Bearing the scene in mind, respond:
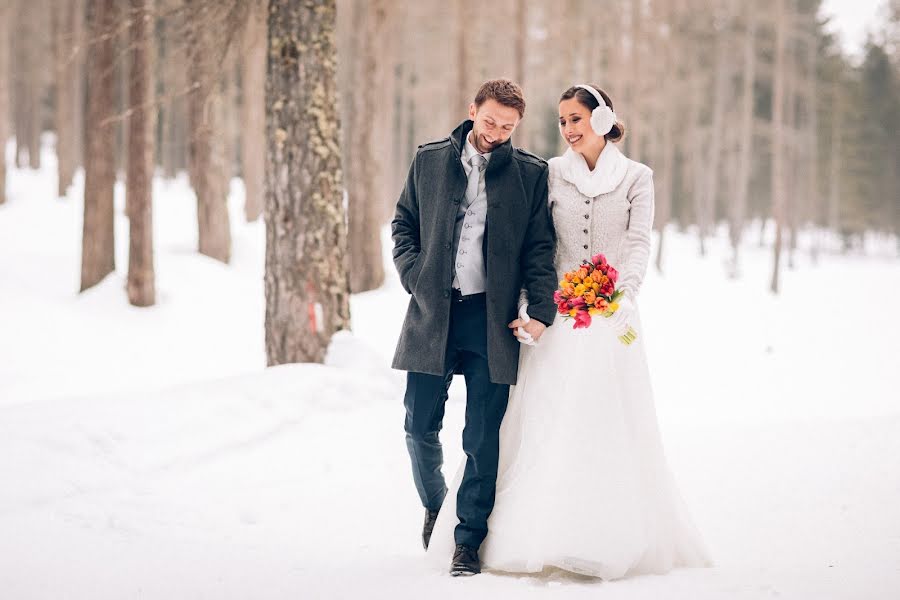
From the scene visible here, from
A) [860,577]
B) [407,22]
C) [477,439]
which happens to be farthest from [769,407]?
[407,22]

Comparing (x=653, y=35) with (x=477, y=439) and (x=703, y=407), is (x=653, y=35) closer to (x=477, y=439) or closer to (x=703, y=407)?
(x=703, y=407)

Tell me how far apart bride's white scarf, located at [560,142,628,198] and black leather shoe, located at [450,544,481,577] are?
5.75ft

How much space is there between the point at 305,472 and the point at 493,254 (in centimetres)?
243

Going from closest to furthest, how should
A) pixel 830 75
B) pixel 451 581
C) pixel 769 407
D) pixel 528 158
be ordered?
1. pixel 451 581
2. pixel 528 158
3. pixel 769 407
4. pixel 830 75

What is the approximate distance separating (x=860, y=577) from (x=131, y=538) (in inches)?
141

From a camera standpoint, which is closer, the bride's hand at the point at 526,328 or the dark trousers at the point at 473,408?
the bride's hand at the point at 526,328

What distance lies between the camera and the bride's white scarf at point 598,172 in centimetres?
391

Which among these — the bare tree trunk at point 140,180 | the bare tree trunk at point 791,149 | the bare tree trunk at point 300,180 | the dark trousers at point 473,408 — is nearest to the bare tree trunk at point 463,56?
the bare tree trunk at point 140,180

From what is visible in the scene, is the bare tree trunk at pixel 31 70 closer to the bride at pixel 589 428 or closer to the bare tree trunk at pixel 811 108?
the bare tree trunk at pixel 811 108

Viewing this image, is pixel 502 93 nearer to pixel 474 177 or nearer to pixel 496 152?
pixel 496 152

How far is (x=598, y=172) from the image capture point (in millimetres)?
3928

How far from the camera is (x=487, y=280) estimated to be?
3.83 m

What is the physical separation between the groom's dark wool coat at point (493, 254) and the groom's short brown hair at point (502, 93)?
0.68 ft

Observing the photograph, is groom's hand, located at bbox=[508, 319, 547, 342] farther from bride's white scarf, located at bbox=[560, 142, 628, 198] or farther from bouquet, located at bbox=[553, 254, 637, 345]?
bride's white scarf, located at bbox=[560, 142, 628, 198]
